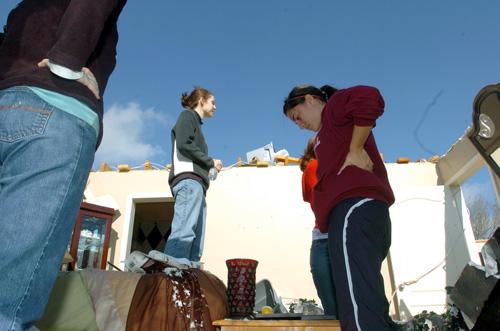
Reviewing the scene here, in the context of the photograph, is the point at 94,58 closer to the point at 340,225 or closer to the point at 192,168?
the point at 340,225

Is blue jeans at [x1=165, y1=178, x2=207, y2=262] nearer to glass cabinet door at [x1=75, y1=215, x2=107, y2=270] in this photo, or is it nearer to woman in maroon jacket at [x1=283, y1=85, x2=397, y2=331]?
woman in maroon jacket at [x1=283, y1=85, x2=397, y2=331]

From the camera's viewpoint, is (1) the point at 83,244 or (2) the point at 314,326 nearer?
(2) the point at 314,326

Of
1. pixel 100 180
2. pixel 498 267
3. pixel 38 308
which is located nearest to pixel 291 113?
pixel 498 267

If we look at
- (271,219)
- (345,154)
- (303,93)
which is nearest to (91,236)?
(271,219)

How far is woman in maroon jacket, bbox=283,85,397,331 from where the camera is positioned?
4.03 ft

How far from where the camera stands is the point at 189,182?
9.00 ft

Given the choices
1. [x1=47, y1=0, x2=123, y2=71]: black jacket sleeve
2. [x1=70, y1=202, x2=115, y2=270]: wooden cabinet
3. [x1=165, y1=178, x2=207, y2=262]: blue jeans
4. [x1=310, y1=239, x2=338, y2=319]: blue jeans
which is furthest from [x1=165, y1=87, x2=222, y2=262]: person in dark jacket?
[x1=70, y1=202, x2=115, y2=270]: wooden cabinet

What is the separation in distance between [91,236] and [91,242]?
0.09 metres

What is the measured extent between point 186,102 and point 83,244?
136 inches

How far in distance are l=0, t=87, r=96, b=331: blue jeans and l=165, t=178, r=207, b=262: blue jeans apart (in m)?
1.57

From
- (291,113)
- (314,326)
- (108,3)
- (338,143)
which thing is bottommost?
(314,326)

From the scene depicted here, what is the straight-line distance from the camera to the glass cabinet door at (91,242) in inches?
217

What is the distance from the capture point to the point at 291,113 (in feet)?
6.75

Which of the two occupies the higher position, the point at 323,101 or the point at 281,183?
the point at 281,183
